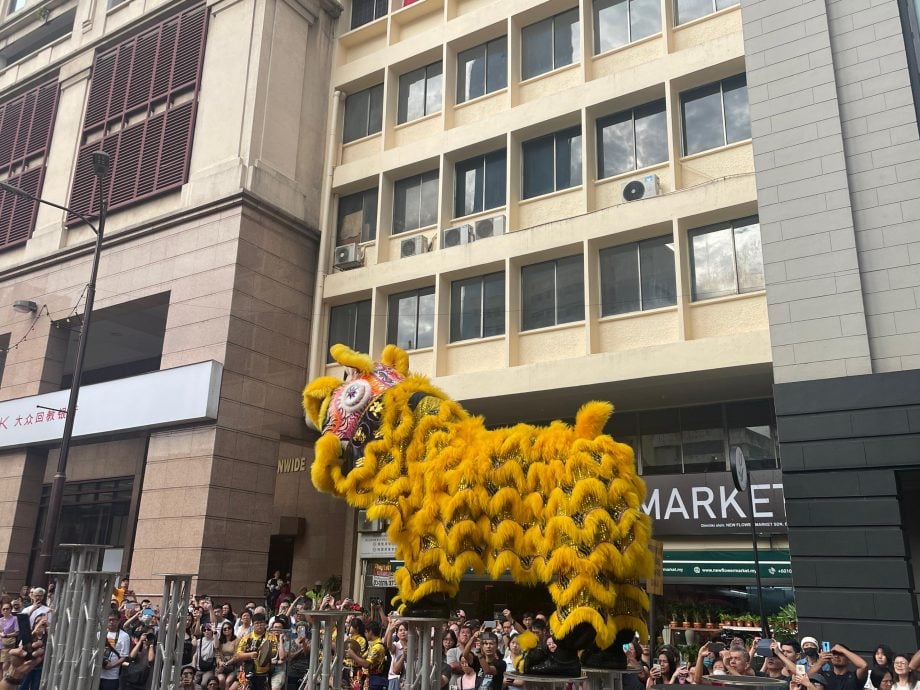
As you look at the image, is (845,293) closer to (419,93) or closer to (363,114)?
(419,93)

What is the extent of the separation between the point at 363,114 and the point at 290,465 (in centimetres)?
1024

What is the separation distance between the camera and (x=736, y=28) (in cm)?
1662

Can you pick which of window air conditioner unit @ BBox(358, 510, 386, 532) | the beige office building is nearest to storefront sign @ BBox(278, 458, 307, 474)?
window air conditioner unit @ BBox(358, 510, 386, 532)

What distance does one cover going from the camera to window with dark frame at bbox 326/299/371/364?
67.7 feet

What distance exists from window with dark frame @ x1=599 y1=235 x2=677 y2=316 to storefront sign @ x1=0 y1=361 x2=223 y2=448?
30.1 feet

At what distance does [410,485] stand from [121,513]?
1494cm

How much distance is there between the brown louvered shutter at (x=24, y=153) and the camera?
82.1 ft

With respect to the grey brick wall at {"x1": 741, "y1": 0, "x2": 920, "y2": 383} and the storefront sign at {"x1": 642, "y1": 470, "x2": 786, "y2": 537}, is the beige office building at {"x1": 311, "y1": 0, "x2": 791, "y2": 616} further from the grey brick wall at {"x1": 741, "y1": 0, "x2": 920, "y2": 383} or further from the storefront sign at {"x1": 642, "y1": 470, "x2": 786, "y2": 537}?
the grey brick wall at {"x1": 741, "y1": 0, "x2": 920, "y2": 383}

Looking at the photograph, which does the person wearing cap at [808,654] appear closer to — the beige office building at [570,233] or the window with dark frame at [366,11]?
the beige office building at [570,233]

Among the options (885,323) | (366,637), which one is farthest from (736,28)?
(366,637)

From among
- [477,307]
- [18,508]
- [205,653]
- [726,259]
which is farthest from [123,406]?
[726,259]

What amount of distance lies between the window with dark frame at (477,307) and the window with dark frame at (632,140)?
358cm

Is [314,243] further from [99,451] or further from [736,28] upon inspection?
[736,28]

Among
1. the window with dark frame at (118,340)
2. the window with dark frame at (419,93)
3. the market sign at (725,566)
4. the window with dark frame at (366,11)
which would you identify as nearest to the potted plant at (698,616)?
the market sign at (725,566)
